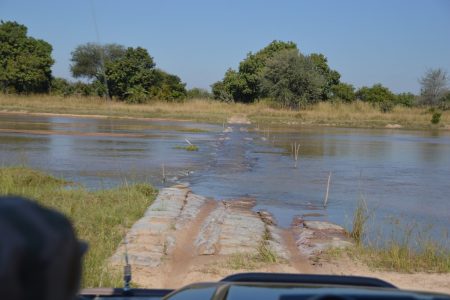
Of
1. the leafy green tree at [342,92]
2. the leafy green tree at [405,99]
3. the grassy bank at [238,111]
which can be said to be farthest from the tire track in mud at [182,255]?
the leafy green tree at [405,99]

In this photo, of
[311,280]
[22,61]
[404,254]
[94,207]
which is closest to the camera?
[311,280]

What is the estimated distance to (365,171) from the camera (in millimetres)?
19062

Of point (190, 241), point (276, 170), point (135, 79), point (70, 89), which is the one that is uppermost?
point (135, 79)

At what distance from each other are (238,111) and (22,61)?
2224 cm

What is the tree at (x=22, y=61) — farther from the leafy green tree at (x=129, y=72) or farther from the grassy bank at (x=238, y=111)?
the leafy green tree at (x=129, y=72)

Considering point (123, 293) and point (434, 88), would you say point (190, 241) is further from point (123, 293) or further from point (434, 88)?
point (434, 88)

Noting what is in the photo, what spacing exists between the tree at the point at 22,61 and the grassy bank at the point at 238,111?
82.6 inches

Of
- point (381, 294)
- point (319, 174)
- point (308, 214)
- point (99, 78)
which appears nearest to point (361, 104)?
point (99, 78)

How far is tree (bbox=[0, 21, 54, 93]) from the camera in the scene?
2304 inches

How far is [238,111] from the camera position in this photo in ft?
191

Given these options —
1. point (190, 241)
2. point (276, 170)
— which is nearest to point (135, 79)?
point (276, 170)

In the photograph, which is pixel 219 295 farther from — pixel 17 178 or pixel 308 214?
pixel 17 178

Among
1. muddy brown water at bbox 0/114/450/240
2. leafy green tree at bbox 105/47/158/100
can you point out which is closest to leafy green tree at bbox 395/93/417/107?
leafy green tree at bbox 105/47/158/100

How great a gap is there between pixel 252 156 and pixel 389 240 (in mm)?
13912
